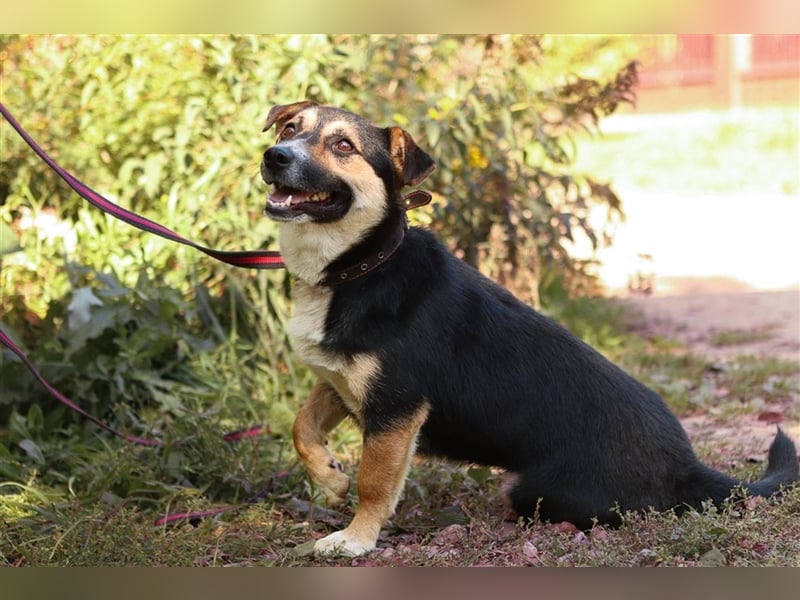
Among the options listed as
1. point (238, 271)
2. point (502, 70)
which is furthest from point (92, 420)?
point (502, 70)

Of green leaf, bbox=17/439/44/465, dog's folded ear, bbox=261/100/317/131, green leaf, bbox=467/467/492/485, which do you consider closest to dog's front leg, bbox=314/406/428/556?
green leaf, bbox=467/467/492/485

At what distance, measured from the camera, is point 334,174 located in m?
3.96

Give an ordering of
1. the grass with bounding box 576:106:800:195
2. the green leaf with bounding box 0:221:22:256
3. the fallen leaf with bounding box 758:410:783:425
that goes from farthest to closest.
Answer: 1. the grass with bounding box 576:106:800:195
2. the fallen leaf with bounding box 758:410:783:425
3. the green leaf with bounding box 0:221:22:256

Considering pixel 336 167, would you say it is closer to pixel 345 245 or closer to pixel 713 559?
pixel 345 245

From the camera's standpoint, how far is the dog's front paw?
12.8 feet

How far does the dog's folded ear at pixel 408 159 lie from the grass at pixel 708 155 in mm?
9997

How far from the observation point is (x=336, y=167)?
13.0 ft

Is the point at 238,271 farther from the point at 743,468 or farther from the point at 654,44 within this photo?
the point at 654,44

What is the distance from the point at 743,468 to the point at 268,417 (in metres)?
2.40

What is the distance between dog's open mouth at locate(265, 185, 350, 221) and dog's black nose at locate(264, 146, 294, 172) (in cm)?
12

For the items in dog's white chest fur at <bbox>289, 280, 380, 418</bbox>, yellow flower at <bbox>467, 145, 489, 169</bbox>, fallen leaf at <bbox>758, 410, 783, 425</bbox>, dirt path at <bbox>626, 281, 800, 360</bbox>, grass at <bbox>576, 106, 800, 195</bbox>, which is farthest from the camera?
grass at <bbox>576, 106, 800, 195</bbox>

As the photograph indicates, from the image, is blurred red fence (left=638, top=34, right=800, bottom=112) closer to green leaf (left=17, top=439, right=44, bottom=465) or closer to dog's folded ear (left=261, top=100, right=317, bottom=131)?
dog's folded ear (left=261, top=100, right=317, bottom=131)

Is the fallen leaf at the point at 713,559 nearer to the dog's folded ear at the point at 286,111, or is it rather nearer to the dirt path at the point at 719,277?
the dirt path at the point at 719,277

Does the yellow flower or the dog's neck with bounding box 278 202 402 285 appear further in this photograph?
the yellow flower
